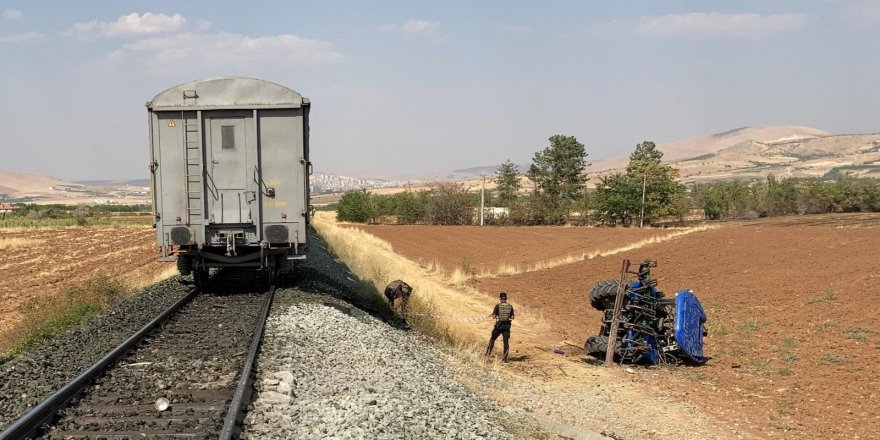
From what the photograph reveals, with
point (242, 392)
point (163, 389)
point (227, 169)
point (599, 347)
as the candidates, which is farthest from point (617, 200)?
point (242, 392)

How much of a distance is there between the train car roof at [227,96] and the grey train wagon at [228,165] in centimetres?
2

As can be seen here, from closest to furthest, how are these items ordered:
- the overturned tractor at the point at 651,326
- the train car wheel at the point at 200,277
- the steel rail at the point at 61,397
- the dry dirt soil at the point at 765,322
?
the steel rail at the point at 61,397, the dry dirt soil at the point at 765,322, the overturned tractor at the point at 651,326, the train car wheel at the point at 200,277

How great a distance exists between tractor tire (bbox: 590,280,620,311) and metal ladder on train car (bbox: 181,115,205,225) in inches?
327

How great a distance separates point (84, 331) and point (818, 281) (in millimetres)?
22358

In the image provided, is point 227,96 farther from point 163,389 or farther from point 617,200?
point 617,200

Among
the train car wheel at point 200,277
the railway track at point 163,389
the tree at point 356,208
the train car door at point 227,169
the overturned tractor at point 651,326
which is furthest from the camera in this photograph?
the tree at point 356,208

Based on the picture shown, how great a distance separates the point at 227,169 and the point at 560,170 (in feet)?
262

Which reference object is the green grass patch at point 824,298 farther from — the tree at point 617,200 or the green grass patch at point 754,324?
the tree at point 617,200

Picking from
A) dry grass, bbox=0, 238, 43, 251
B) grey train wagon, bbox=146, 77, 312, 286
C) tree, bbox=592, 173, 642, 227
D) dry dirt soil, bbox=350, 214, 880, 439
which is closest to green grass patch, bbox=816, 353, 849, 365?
dry dirt soil, bbox=350, 214, 880, 439

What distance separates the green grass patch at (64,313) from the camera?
1189 centimetres

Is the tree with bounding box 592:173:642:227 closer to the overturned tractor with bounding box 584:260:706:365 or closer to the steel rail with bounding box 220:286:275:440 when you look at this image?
the overturned tractor with bounding box 584:260:706:365

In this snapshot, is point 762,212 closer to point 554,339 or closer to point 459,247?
point 459,247

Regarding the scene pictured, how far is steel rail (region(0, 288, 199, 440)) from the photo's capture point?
221 inches

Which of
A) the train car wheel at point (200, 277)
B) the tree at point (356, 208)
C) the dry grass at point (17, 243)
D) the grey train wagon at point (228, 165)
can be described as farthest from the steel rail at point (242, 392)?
the tree at point (356, 208)
